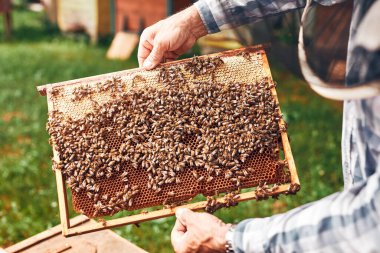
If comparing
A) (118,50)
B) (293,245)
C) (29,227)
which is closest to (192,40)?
(293,245)

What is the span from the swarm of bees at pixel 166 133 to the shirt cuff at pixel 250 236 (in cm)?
39

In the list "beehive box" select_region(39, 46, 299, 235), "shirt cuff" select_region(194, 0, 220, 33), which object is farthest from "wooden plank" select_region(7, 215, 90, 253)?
"shirt cuff" select_region(194, 0, 220, 33)

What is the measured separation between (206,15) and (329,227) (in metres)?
1.52

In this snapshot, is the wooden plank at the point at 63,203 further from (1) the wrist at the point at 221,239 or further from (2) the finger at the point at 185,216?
(1) the wrist at the point at 221,239

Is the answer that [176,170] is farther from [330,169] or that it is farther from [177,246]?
[330,169]

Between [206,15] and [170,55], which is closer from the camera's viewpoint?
[206,15]

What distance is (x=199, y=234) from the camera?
217cm

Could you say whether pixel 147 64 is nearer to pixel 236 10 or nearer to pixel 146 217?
pixel 236 10

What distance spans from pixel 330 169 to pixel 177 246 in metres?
3.82

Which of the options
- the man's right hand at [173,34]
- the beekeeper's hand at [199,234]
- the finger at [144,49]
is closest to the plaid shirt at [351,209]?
the beekeeper's hand at [199,234]

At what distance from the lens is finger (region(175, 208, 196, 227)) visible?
7.39 feet

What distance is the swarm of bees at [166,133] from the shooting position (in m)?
2.50

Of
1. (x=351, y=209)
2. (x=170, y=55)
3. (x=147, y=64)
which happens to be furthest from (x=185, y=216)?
(x=170, y=55)

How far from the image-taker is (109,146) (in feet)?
8.64
